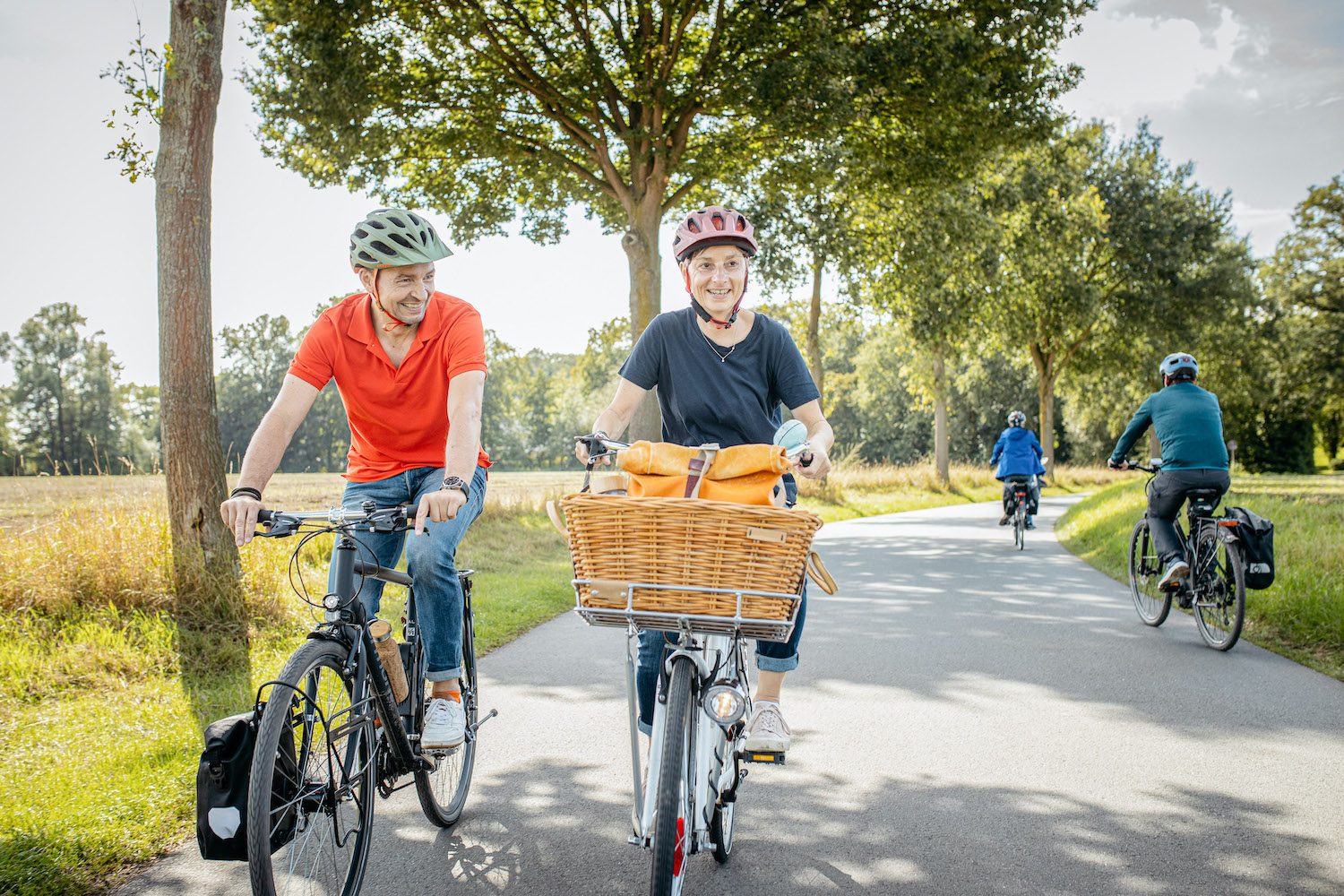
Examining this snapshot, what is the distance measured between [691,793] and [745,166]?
50.8 feet

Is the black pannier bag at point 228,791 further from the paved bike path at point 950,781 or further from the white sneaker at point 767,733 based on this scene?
the white sneaker at point 767,733

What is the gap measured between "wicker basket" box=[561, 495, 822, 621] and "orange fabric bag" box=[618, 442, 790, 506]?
0.15 meters

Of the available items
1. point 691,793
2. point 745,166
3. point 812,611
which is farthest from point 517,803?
point 745,166

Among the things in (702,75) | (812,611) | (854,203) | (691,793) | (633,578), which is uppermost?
(702,75)

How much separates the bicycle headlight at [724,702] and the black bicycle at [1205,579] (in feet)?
17.1

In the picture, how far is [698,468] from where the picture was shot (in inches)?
107

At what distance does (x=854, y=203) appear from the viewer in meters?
17.7

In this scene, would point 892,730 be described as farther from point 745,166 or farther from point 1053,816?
point 745,166

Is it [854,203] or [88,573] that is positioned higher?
[854,203]

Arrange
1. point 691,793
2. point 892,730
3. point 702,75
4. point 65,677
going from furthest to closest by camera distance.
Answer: point 702,75 < point 65,677 < point 892,730 < point 691,793

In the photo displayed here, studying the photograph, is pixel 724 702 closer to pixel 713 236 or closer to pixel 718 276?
pixel 718 276

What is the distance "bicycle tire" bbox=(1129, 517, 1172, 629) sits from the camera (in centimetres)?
774

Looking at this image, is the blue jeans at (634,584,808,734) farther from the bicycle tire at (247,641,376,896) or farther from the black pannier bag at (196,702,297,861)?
the black pannier bag at (196,702,297,861)

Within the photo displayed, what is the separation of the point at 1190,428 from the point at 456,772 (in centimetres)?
611
